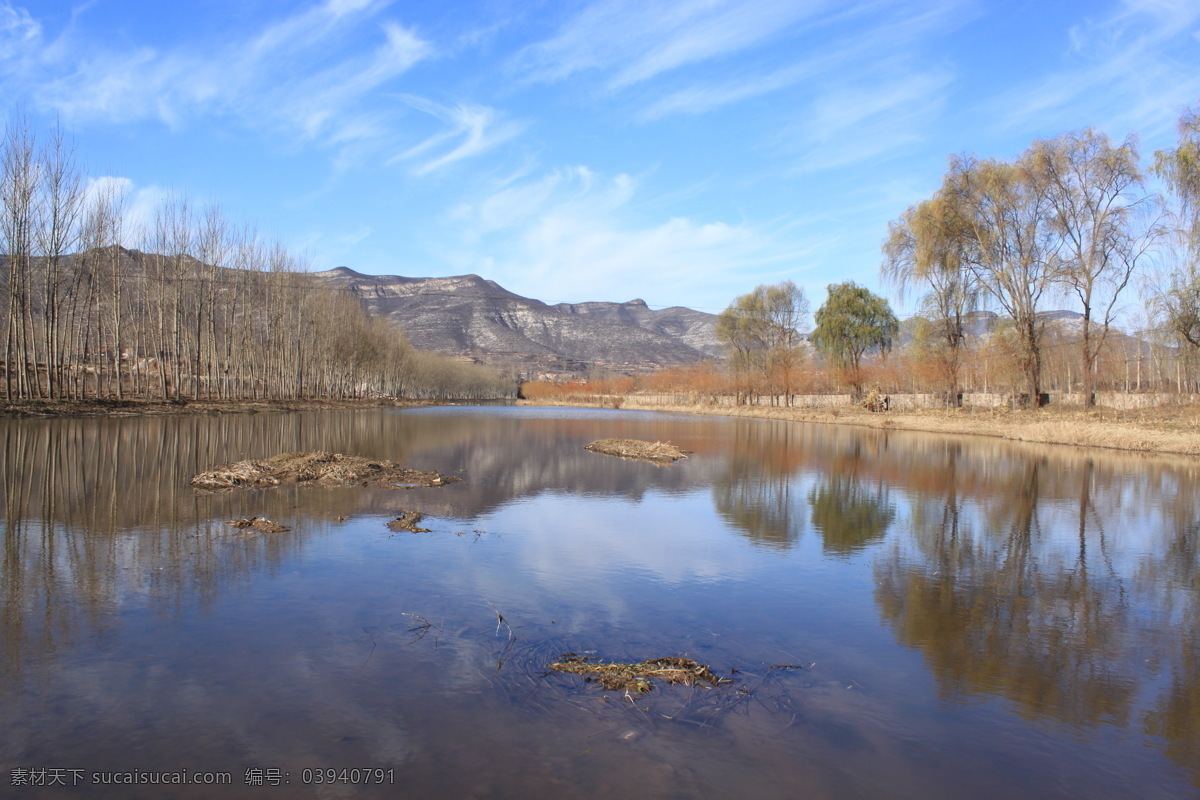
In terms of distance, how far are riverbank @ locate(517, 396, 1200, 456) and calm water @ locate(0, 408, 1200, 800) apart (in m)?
16.8

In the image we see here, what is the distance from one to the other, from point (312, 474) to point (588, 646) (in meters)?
11.0

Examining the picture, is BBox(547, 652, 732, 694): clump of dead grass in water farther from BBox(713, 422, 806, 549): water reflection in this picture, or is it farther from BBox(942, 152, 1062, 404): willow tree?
BBox(942, 152, 1062, 404): willow tree

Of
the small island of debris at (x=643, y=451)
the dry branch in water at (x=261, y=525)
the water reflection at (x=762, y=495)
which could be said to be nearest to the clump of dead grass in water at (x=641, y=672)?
the water reflection at (x=762, y=495)

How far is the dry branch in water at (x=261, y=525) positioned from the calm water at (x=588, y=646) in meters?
0.39

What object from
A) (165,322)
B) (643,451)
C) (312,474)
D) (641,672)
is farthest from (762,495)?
(165,322)

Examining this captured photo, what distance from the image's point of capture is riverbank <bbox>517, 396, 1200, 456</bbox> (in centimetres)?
2636

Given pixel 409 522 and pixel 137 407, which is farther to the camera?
pixel 137 407

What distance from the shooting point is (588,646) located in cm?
584

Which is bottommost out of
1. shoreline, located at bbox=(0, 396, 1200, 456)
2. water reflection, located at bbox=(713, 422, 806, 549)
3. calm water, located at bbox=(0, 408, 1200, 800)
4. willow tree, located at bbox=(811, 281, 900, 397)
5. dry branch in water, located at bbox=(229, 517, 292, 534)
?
water reflection, located at bbox=(713, 422, 806, 549)

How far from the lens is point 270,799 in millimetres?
3584

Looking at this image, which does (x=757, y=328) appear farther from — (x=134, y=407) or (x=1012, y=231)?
(x=134, y=407)

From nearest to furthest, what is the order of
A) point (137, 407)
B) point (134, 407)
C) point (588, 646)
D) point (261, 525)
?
point (588, 646)
point (261, 525)
point (134, 407)
point (137, 407)

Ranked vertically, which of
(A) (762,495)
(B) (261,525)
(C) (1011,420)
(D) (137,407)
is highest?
(D) (137,407)

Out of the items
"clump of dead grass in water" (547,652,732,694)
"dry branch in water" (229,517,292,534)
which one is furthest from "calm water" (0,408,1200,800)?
"dry branch in water" (229,517,292,534)
